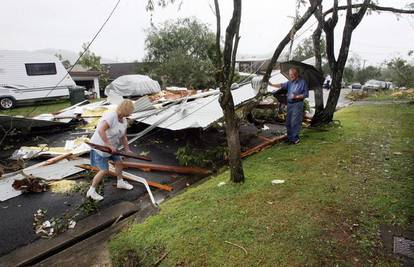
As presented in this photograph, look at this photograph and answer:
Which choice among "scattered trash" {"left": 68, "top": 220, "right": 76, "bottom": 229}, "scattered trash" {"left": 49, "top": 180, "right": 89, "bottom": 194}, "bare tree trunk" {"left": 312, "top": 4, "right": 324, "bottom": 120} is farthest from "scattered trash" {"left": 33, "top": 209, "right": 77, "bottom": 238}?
"bare tree trunk" {"left": 312, "top": 4, "right": 324, "bottom": 120}

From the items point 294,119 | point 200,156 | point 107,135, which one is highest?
point 107,135

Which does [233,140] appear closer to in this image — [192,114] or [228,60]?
[228,60]

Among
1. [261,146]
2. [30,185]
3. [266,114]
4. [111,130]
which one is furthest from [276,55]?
[266,114]

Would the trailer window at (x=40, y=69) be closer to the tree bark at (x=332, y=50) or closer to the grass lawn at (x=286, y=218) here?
the tree bark at (x=332, y=50)

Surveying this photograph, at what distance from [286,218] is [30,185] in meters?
4.26

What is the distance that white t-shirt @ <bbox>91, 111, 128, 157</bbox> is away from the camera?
4.31 meters

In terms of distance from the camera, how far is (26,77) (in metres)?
Answer: 16.9

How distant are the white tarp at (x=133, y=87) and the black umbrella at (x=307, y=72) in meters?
12.3

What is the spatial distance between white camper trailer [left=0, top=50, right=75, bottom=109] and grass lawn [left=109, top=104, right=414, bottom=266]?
15475 millimetres

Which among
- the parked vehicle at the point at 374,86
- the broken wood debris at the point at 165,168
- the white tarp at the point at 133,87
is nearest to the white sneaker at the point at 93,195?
the broken wood debris at the point at 165,168

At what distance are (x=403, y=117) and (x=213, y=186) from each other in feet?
31.7

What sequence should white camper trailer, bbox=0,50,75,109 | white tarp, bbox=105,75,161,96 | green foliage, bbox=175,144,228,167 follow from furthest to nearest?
white tarp, bbox=105,75,161,96
white camper trailer, bbox=0,50,75,109
green foliage, bbox=175,144,228,167

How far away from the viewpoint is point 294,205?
151 inches

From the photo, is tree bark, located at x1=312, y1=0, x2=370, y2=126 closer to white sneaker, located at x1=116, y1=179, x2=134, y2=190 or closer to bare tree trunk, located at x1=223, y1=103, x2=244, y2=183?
bare tree trunk, located at x1=223, y1=103, x2=244, y2=183
